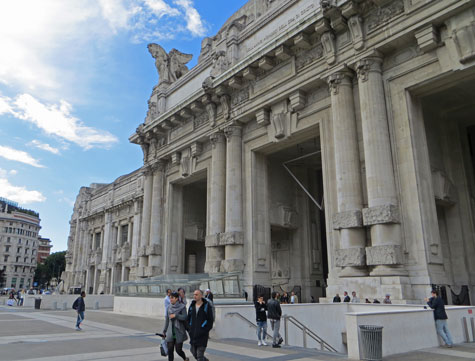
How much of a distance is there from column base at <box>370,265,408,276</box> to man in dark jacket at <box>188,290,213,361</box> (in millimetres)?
10611

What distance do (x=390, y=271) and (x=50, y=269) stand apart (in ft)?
396

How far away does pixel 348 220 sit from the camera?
17891 mm

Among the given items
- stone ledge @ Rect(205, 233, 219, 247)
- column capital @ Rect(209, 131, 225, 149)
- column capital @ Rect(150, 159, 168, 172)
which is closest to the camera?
stone ledge @ Rect(205, 233, 219, 247)

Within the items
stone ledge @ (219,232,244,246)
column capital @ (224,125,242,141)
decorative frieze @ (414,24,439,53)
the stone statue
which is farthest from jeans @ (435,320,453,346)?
the stone statue

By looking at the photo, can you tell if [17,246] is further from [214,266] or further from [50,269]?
[214,266]

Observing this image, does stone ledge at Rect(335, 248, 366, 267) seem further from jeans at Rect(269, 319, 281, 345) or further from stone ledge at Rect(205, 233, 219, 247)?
stone ledge at Rect(205, 233, 219, 247)

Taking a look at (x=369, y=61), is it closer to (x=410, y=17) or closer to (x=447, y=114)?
(x=410, y=17)

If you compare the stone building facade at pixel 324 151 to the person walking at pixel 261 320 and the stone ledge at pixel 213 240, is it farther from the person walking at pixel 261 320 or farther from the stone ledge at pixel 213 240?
the person walking at pixel 261 320

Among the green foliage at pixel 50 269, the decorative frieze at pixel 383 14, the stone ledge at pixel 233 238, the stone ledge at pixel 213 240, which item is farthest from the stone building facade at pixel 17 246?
the decorative frieze at pixel 383 14

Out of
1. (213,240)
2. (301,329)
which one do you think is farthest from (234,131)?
(301,329)

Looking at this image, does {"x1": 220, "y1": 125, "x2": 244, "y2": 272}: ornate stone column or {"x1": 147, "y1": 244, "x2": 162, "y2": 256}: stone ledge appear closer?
{"x1": 220, "y1": 125, "x2": 244, "y2": 272}: ornate stone column

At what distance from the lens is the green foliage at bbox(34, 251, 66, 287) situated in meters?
116

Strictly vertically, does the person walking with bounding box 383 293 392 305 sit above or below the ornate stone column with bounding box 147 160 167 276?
below

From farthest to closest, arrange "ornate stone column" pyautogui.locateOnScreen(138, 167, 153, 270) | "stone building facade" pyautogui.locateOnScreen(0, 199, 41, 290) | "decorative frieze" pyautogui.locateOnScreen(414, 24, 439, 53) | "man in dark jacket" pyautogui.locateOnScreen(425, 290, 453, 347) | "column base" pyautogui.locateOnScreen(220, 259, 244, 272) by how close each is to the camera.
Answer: "stone building facade" pyautogui.locateOnScreen(0, 199, 41, 290)
"ornate stone column" pyautogui.locateOnScreen(138, 167, 153, 270)
"column base" pyautogui.locateOnScreen(220, 259, 244, 272)
"decorative frieze" pyautogui.locateOnScreen(414, 24, 439, 53)
"man in dark jacket" pyautogui.locateOnScreen(425, 290, 453, 347)
